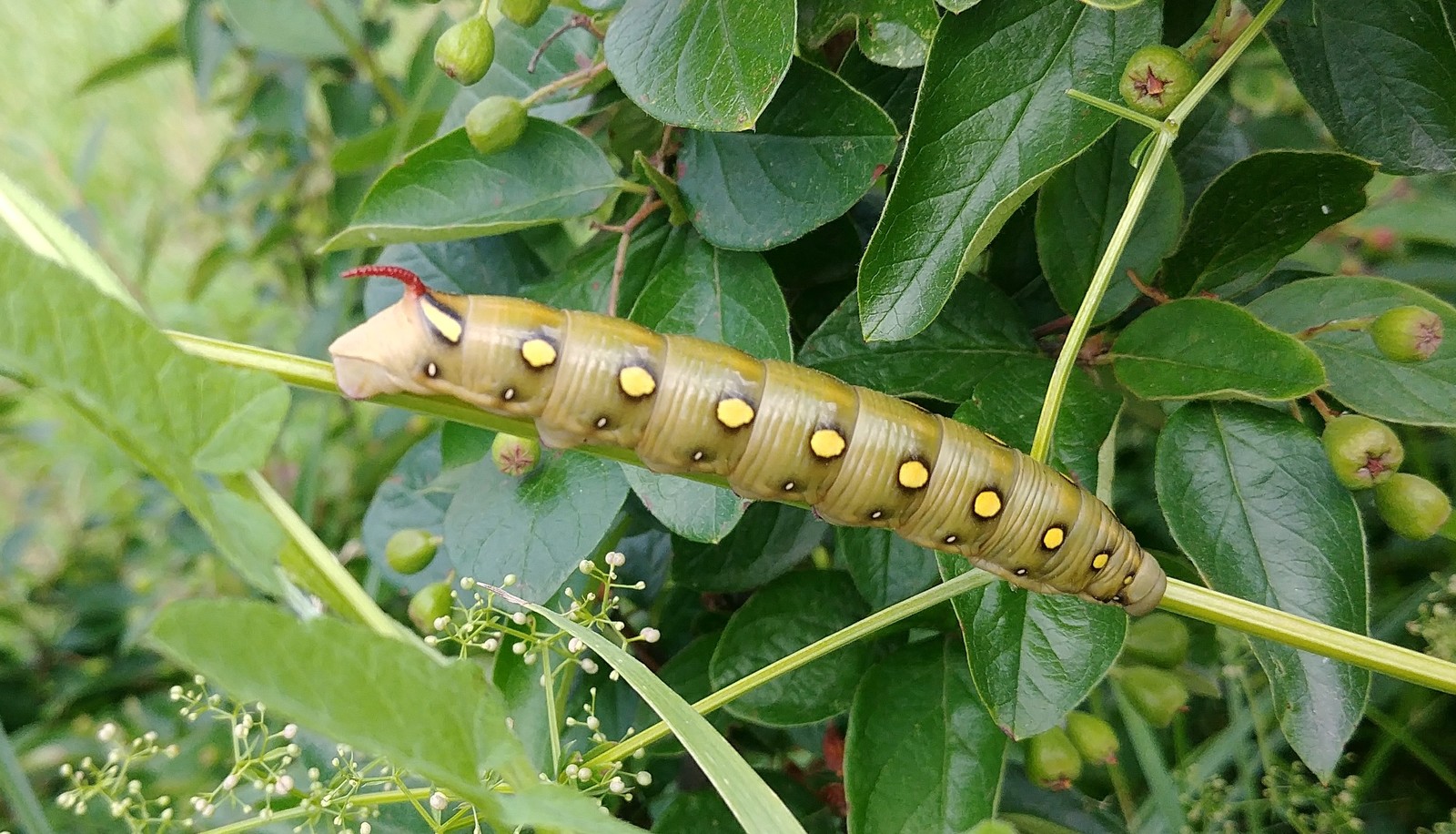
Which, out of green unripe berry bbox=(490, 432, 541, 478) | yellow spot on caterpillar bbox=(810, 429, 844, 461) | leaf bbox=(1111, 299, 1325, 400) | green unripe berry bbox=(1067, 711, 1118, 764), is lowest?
green unripe berry bbox=(1067, 711, 1118, 764)

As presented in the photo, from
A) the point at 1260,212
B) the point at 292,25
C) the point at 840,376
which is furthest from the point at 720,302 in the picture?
the point at 292,25

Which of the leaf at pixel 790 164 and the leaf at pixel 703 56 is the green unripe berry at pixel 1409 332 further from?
the leaf at pixel 703 56

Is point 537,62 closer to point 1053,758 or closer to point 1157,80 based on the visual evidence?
point 1157,80

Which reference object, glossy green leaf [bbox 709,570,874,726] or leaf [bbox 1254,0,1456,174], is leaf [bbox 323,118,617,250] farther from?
leaf [bbox 1254,0,1456,174]

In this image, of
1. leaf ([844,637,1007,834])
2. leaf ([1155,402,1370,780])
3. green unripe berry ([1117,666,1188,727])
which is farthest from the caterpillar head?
green unripe berry ([1117,666,1188,727])

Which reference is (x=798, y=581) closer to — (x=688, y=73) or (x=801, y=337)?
(x=801, y=337)

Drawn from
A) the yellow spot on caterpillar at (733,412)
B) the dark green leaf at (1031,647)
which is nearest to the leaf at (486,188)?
the yellow spot on caterpillar at (733,412)

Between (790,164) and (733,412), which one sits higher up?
(790,164)
